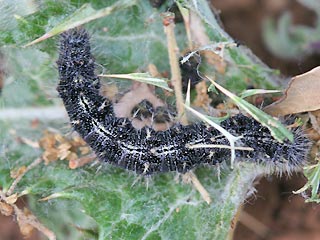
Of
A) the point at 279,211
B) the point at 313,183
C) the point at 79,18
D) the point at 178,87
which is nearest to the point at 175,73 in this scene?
the point at 178,87

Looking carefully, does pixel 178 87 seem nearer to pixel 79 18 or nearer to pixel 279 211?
pixel 79 18

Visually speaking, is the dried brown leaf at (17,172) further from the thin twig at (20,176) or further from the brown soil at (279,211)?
the brown soil at (279,211)

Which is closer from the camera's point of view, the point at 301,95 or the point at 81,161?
the point at 301,95

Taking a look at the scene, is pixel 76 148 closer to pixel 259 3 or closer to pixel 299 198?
pixel 299 198

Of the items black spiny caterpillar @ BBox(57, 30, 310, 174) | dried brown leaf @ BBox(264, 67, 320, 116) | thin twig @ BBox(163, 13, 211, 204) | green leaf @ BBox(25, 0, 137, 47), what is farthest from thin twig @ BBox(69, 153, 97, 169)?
dried brown leaf @ BBox(264, 67, 320, 116)

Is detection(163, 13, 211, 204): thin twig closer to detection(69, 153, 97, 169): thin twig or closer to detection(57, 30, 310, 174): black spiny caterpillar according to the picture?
detection(57, 30, 310, 174): black spiny caterpillar

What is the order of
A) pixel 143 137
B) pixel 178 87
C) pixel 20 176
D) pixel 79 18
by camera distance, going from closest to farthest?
1. pixel 79 18
2. pixel 143 137
3. pixel 178 87
4. pixel 20 176

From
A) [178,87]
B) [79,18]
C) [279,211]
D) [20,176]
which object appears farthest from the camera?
[279,211]

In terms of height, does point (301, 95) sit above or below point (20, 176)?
above
